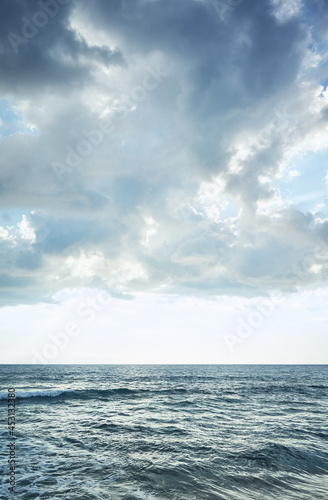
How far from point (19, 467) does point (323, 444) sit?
611 inches

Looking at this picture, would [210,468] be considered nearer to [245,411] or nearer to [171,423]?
[171,423]

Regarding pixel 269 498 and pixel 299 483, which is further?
pixel 299 483

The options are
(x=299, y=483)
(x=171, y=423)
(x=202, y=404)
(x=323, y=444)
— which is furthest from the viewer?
(x=202, y=404)

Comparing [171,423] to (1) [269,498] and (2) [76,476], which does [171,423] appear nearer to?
(2) [76,476]

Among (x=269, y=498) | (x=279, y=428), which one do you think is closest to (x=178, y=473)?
(x=269, y=498)

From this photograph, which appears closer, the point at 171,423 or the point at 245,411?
the point at 171,423

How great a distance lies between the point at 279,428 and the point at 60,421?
15.4 metres

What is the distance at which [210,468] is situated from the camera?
1170cm

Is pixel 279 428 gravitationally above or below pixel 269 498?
below

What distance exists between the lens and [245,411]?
24.7 metres

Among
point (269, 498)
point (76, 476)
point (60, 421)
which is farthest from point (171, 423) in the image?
point (269, 498)

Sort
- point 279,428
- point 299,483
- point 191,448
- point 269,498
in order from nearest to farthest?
point 269,498, point 299,483, point 191,448, point 279,428

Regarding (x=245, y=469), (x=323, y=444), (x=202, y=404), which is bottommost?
(x=202, y=404)

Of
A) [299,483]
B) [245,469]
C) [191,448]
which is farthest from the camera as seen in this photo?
[191,448]
